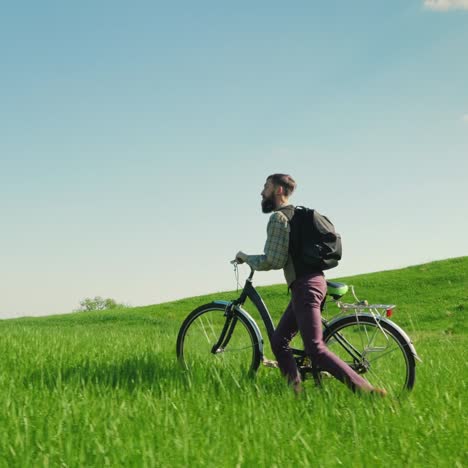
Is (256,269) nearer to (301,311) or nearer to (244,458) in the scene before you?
(301,311)

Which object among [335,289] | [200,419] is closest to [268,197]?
[335,289]

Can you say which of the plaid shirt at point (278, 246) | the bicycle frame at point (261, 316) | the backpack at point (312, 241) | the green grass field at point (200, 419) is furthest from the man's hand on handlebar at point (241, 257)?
the green grass field at point (200, 419)

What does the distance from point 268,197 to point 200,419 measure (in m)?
2.43

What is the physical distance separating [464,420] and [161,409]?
240 cm

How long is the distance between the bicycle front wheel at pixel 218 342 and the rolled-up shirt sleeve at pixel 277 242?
3.47 ft

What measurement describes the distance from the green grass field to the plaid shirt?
118cm

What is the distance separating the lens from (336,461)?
3.81 m

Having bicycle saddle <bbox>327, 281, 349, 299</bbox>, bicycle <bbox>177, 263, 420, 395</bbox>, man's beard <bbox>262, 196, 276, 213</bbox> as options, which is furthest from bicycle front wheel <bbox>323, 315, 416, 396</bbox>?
man's beard <bbox>262, 196, 276, 213</bbox>

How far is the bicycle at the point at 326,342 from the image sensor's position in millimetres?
6098

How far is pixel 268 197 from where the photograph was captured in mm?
6305

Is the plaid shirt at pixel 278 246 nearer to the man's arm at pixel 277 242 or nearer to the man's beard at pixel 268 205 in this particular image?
the man's arm at pixel 277 242

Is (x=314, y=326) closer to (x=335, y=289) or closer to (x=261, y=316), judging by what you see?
(x=335, y=289)

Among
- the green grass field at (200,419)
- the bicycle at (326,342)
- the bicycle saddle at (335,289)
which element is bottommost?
the green grass field at (200,419)

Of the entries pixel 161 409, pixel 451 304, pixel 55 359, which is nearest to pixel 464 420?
pixel 161 409
